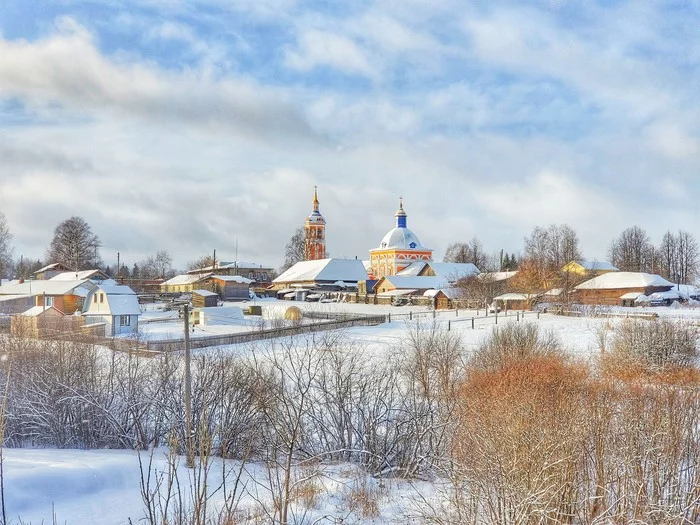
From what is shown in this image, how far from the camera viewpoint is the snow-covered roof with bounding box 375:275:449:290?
6569 centimetres

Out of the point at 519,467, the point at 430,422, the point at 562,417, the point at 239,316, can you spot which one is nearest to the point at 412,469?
the point at 430,422

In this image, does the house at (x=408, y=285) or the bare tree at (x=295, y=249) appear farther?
the bare tree at (x=295, y=249)

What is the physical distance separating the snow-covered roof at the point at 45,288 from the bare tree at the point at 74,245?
22.3 metres

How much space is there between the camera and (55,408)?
17203mm

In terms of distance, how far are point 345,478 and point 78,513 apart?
18.4ft

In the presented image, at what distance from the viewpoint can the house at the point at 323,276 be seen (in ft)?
245

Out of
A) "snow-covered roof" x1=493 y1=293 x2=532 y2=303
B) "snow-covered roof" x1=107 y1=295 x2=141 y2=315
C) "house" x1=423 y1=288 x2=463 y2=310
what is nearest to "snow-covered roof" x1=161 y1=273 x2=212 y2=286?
"house" x1=423 y1=288 x2=463 y2=310

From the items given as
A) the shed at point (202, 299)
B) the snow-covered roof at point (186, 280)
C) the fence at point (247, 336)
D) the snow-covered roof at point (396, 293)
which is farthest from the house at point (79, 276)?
the snow-covered roof at point (396, 293)

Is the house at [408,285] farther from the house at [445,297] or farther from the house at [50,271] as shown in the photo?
the house at [50,271]

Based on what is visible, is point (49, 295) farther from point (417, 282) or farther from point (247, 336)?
point (417, 282)

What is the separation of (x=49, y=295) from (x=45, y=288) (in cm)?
131

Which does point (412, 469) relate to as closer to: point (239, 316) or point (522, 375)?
point (522, 375)

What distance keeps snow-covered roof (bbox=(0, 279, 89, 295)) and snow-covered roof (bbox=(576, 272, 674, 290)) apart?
45565mm

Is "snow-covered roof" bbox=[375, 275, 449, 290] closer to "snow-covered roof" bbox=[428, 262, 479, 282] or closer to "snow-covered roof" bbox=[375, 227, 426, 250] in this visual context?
"snow-covered roof" bbox=[428, 262, 479, 282]
